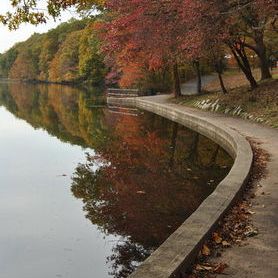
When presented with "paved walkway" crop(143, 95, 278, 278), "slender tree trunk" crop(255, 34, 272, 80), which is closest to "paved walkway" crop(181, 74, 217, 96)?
"slender tree trunk" crop(255, 34, 272, 80)

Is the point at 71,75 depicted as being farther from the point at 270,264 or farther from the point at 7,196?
the point at 270,264

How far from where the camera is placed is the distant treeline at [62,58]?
233 ft

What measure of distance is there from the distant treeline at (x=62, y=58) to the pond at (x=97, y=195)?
110 ft

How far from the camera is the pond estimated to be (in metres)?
7.41

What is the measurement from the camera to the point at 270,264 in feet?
17.4

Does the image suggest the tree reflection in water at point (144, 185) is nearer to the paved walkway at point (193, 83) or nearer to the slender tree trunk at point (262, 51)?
the slender tree trunk at point (262, 51)

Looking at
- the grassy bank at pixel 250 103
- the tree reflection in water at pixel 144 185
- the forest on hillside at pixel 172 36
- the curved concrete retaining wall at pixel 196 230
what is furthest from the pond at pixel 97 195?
the forest on hillside at pixel 172 36

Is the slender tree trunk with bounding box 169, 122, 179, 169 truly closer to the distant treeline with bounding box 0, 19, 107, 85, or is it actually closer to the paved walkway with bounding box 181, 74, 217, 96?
the paved walkway with bounding box 181, 74, 217, 96

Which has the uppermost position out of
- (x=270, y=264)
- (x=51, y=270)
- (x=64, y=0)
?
(x=64, y=0)

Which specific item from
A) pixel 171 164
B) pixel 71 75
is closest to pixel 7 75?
pixel 71 75

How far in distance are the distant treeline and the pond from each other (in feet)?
110

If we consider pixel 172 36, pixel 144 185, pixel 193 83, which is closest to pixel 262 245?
pixel 144 185

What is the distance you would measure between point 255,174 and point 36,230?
4399mm

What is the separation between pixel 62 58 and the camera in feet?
296
